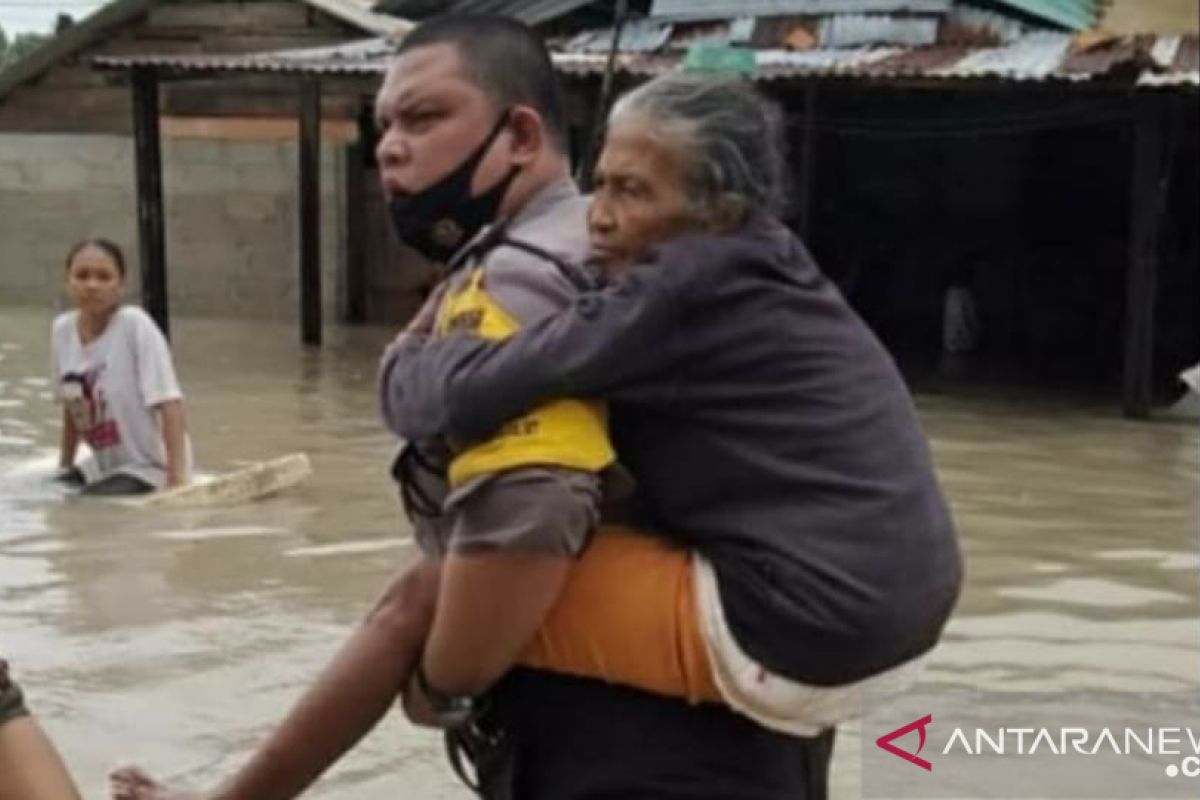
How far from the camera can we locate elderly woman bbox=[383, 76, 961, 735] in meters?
2.14

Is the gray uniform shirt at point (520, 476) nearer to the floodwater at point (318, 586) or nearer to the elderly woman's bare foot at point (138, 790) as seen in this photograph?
the elderly woman's bare foot at point (138, 790)

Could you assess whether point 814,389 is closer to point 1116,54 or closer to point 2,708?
point 2,708

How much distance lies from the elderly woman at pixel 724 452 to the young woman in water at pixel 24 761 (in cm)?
72

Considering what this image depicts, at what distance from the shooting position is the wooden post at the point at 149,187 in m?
19.0

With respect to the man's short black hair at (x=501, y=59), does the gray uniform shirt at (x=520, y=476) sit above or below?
below

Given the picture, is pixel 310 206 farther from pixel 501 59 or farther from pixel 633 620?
pixel 633 620

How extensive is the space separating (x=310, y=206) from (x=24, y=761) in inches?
661

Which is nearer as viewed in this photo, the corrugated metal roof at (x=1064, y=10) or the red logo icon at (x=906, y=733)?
the red logo icon at (x=906, y=733)

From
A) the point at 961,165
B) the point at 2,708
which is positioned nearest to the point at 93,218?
the point at 961,165

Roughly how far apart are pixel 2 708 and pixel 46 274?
69.9 feet

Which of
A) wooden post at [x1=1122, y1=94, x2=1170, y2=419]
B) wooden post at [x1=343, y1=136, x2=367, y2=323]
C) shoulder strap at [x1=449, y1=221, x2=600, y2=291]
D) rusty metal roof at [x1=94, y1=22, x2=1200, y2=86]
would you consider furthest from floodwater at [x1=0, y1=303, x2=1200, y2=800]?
wooden post at [x1=343, y1=136, x2=367, y2=323]

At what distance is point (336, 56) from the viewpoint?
59.9 feet

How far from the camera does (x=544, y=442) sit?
212cm

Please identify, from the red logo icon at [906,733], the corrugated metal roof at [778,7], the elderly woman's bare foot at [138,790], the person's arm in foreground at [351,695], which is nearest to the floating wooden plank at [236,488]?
the red logo icon at [906,733]
